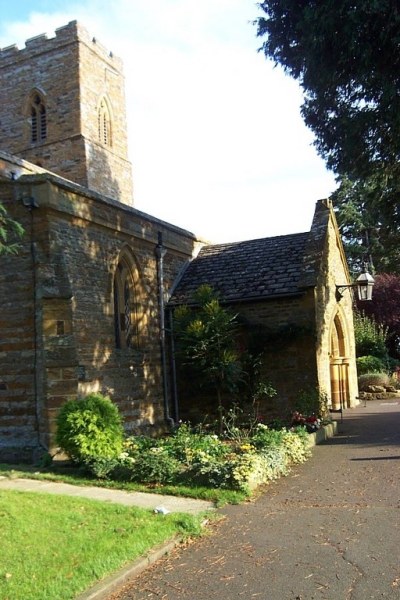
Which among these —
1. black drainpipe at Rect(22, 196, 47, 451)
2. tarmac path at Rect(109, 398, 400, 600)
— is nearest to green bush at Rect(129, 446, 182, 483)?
tarmac path at Rect(109, 398, 400, 600)

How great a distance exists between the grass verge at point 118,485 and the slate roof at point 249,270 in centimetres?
717

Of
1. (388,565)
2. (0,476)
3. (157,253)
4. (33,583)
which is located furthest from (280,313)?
(33,583)

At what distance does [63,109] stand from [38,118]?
2255 millimetres

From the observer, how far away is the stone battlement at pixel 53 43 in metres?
36.7

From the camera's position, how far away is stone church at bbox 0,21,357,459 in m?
11.3

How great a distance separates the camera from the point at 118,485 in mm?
8656

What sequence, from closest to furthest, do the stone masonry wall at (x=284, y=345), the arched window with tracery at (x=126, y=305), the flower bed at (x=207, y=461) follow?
the flower bed at (x=207, y=461), the arched window with tracery at (x=126, y=305), the stone masonry wall at (x=284, y=345)

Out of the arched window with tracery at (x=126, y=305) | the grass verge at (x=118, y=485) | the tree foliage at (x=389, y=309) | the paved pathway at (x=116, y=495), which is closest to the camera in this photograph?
the paved pathway at (x=116, y=495)

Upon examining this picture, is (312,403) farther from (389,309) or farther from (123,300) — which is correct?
(389,309)

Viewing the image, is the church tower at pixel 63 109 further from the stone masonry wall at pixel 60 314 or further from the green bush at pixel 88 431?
the green bush at pixel 88 431

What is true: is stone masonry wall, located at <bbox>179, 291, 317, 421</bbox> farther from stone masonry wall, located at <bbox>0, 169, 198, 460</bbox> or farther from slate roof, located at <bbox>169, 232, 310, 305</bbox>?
stone masonry wall, located at <bbox>0, 169, 198, 460</bbox>

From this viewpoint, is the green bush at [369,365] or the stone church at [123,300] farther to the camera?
the green bush at [369,365]

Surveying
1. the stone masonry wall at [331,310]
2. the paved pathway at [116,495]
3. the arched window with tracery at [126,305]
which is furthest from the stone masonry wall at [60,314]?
the stone masonry wall at [331,310]

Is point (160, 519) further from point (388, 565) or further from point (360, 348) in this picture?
point (360, 348)
